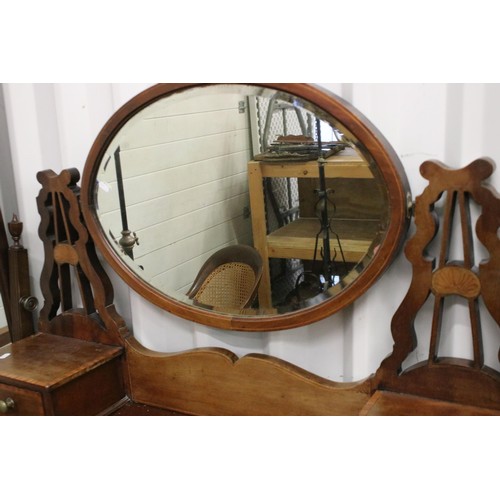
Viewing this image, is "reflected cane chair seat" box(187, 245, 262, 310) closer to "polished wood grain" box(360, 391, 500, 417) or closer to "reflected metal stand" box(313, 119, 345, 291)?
"reflected metal stand" box(313, 119, 345, 291)

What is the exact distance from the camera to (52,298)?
1.44 m

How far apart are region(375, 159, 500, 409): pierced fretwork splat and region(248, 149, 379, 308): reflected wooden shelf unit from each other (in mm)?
87

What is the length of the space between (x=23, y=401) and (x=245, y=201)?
554mm

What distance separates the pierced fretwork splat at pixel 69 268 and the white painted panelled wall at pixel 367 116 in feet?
0.16

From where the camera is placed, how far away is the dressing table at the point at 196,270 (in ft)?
3.40

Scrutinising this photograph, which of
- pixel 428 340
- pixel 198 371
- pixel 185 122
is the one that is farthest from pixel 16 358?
pixel 428 340

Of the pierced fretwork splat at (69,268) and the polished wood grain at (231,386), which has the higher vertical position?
the pierced fretwork splat at (69,268)

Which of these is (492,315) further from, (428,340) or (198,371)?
(198,371)

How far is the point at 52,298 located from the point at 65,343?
102 mm

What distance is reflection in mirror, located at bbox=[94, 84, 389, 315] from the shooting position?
1086 millimetres

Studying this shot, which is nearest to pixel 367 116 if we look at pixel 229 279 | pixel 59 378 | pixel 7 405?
pixel 229 279

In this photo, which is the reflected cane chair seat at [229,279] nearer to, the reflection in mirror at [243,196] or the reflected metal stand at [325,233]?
the reflection in mirror at [243,196]

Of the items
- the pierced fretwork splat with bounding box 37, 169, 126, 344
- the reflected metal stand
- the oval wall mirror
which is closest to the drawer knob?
the pierced fretwork splat with bounding box 37, 169, 126, 344

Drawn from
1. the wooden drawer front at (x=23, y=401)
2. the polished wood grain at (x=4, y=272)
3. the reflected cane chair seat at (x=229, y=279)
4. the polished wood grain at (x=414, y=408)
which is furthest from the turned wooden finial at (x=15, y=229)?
the polished wood grain at (x=414, y=408)
